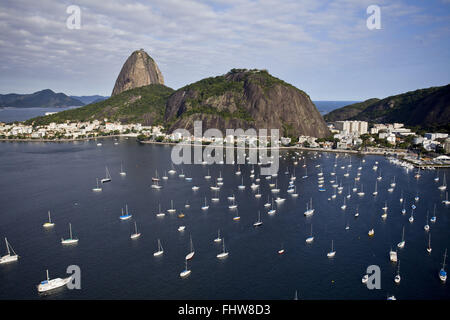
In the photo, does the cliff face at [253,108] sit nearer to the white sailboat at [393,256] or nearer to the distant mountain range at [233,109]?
the distant mountain range at [233,109]

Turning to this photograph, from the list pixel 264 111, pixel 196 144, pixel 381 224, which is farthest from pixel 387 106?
pixel 381 224

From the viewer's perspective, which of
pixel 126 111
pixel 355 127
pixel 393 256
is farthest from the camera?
pixel 126 111

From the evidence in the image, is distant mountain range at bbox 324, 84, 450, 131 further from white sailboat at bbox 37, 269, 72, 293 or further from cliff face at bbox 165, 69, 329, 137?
white sailboat at bbox 37, 269, 72, 293

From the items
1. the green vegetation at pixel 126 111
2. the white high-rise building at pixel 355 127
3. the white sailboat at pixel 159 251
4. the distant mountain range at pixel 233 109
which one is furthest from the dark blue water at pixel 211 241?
the green vegetation at pixel 126 111

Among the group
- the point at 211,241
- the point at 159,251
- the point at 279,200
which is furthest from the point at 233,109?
the point at 159,251

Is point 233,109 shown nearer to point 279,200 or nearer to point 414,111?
point 414,111

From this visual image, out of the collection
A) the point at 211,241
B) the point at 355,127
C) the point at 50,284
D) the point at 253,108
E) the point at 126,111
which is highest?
the point at 126,111
